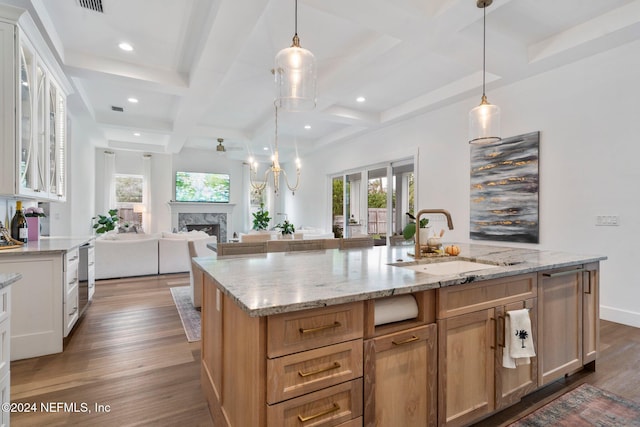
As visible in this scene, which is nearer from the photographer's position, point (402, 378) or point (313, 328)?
point (313, 328)

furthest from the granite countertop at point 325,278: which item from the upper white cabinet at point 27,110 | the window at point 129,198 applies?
the window at point 129,198

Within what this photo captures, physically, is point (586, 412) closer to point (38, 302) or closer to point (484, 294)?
point (484, 294)

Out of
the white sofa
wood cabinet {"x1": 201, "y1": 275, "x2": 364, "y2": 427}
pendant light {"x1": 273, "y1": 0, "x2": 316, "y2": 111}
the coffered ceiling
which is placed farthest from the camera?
the white sofa

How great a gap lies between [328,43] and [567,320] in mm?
3199

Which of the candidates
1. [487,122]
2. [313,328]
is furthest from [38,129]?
[487,122]

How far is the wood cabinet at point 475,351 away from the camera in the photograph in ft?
4.81

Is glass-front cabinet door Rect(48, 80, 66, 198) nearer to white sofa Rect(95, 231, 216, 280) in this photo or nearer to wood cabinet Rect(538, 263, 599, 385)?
white sofa Rect(95, 231, 216, 280)

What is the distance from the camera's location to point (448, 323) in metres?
1.47

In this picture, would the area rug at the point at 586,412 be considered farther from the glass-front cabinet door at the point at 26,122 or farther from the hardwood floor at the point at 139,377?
the glass-front cabinet door at the point at 26,122

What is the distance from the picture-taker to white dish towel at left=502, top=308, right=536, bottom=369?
160 centimetres

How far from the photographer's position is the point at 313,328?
1126mm

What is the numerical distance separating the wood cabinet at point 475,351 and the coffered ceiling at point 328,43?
2.18 meters

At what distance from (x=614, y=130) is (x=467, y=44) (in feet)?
5.70

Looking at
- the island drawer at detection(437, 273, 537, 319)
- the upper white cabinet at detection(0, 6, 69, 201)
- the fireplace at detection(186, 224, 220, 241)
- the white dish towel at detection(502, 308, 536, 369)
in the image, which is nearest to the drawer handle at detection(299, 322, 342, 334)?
the island drawer at detection(437, 273, 537, 319)
